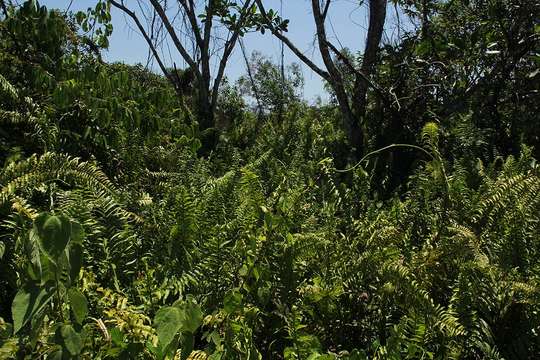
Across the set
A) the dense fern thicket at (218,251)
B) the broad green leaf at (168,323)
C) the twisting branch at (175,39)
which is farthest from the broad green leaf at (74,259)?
the twisting branch at (175,39)

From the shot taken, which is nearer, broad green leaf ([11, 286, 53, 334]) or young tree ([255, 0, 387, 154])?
broad green leaf ([11, 286, 53, 334])

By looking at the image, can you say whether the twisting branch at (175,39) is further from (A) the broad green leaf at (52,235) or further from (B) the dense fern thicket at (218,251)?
(A) the broad green leaf at (52,235)

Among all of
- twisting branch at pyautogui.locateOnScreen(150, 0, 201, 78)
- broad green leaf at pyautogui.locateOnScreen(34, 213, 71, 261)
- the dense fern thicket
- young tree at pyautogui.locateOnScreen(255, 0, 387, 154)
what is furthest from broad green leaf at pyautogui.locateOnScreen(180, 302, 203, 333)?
twisting branch at pyautogui.locateOnScreen(150, 0, 201, 78)

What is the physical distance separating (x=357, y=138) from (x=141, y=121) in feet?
6.56

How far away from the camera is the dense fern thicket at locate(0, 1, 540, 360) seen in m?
1.63

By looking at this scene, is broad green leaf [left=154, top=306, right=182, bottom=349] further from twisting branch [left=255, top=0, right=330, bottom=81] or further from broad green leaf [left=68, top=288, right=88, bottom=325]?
twisting branch [left=255, top=0, right=330, bottom=81]

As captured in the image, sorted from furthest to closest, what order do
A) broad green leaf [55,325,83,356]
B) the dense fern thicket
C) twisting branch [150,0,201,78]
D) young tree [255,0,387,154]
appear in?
twisting branch [150,0,201,78] < young tree [255,0,387,154] < the dense fern thicket < broad green leaf [55,325,83,356]

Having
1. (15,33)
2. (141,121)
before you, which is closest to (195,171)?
(141,121)

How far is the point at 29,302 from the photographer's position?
1.28 m

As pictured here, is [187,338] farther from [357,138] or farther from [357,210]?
[357,138]

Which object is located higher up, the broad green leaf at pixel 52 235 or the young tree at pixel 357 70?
the young tree at pixel 357 70

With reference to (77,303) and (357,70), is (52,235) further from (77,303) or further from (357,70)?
(357,70)

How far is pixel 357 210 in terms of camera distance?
135 inches

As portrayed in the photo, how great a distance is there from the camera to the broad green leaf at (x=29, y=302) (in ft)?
4.11
